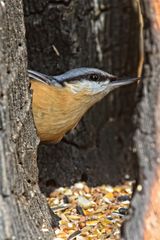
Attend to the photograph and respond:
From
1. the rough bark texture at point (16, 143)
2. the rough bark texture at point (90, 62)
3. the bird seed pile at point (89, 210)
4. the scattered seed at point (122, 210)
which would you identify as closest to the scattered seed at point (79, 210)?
the bird seed pile at point (89, 210)

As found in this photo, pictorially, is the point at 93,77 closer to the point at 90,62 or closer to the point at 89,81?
the point at 89,81

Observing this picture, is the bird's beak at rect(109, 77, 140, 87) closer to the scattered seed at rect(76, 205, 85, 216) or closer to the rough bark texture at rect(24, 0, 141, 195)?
the rough bark texture at rect(24, 0, 141, 195)

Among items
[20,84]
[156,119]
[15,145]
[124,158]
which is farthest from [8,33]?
[124,158]

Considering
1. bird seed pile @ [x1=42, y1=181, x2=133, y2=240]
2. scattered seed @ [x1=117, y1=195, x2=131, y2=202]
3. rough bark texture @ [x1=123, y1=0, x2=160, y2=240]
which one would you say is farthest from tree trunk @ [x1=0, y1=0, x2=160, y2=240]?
scattered seed @ [x1=117, y1=195, x2=131, y2=202]

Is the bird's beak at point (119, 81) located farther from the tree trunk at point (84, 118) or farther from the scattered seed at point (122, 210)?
the scattered seed at point (122, 210)

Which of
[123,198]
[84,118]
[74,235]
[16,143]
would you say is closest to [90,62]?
[84,118]

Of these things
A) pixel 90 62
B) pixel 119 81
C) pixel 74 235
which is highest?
pixel 90 62


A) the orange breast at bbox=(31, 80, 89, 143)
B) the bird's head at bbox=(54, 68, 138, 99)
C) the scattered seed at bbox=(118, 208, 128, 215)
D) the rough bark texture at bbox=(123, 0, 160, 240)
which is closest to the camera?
the rough bark texture at bbox=(123, 0, 160, 240)
